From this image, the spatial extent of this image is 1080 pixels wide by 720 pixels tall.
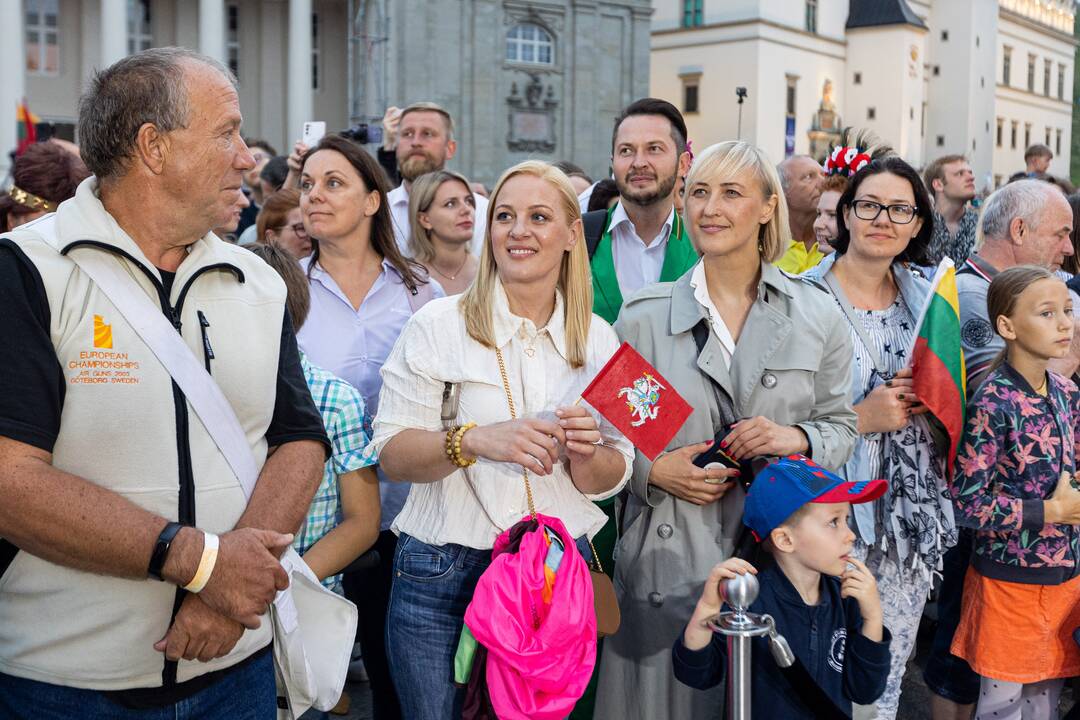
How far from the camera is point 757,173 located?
12.6 ft

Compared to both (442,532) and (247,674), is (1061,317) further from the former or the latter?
(247,674)

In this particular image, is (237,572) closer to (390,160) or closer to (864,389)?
(864,389)

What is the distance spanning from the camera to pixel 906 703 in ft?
18.0

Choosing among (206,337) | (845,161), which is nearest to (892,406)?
(845,161)

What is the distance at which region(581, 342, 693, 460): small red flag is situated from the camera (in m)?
3.12

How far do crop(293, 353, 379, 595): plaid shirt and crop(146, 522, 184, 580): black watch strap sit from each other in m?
1.23

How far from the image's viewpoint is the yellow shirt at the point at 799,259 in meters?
6.89

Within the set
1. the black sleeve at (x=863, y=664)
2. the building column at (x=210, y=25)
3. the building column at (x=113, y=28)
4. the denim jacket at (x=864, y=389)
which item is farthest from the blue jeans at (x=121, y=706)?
the building column at (x=210, y=25)

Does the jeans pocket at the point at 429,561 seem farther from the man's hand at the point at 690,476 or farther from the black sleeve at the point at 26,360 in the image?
the black sleeve at the point at 26,360

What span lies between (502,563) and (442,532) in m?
0.33

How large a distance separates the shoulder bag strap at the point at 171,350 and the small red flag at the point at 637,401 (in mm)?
1026

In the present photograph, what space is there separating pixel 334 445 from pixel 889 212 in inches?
94.3

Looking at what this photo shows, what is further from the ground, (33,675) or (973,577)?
(33,675)

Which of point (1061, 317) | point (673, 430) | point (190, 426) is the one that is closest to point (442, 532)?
point (673, 430)
